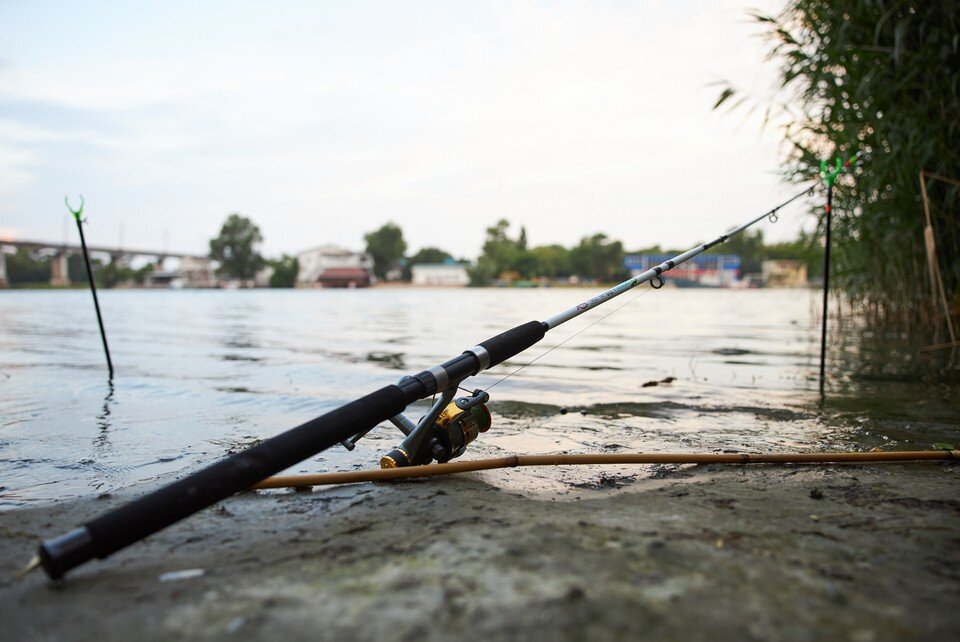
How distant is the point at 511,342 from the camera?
10.9 ft

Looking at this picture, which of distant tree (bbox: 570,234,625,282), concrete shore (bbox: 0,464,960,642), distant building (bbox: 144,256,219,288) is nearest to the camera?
concrete shore (bbox: 0,464,960,642)

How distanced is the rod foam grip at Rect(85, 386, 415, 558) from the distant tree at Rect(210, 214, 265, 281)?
14027 cm

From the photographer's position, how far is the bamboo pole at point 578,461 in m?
3.10

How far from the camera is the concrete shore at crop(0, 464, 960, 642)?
1.64 metres

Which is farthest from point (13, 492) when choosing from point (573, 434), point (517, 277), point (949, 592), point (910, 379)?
point (517, 277)

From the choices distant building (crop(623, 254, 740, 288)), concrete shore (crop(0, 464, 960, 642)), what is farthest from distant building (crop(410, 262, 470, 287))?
concrete shore (crop(0, 464, 960, 642))

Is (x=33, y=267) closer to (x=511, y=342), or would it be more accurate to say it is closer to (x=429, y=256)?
(x=429, y=256)

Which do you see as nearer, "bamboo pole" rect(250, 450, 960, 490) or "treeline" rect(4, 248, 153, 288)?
"bamboo pole" rect(250, 450, 960, 490)

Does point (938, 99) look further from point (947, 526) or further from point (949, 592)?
point (949, 592)

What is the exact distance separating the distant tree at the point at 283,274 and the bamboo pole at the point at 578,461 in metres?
Answer: 137

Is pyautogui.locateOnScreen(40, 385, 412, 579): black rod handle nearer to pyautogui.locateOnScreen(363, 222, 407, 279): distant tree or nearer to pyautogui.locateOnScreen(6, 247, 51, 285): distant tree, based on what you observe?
pyautogui.locateOnScreen(6, 247, 51, 285): distant tree

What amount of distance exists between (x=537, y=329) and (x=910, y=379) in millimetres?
5394

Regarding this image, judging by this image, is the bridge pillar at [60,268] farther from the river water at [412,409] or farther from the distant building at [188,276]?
the river water at [412,409]

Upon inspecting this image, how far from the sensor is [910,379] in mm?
6961
